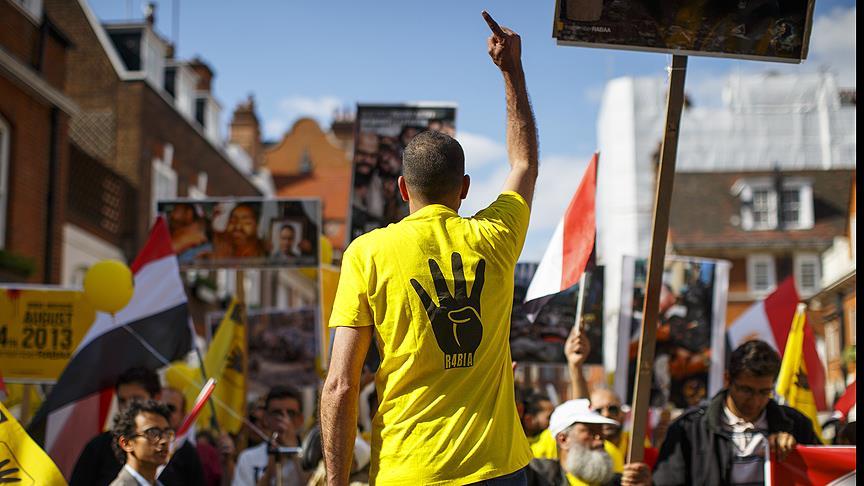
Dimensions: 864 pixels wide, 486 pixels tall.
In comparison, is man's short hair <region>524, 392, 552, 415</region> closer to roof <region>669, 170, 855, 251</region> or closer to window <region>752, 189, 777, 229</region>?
roof <region>669, 170, 855, 251</region>

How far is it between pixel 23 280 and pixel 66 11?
11918 mm

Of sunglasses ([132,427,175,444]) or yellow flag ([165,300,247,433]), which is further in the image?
yellow flag ([165,300,247,433])

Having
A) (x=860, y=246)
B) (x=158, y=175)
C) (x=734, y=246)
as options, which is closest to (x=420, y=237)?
(x=860, y=246)

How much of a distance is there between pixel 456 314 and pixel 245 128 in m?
49.3

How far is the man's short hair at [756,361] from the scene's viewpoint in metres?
5.20

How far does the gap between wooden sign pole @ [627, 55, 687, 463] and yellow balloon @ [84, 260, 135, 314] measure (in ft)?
15.2

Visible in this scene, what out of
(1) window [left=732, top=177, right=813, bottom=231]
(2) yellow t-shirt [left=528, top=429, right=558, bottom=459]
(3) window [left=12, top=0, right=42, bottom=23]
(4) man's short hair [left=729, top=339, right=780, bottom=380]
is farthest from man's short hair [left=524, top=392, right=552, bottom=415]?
(1) window [left=732, top=177, right=813, bottom=231]

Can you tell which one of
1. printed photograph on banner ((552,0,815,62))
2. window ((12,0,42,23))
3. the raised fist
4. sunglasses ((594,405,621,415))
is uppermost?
window ((12,0,42,23))

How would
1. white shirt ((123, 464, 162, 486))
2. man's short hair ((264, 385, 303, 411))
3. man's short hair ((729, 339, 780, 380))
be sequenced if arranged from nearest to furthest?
1. man's short hair ((729, 339, 780, 380))
2. white shirt ((123, 464, 162, 486))
3. man's short hair ((264, 385, 303, 411))

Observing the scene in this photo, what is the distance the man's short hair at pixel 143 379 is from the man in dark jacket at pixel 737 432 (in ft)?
10.9

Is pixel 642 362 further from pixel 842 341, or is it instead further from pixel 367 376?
pixel 842 341

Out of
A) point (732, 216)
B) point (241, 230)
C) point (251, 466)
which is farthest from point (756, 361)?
point (732, 216)

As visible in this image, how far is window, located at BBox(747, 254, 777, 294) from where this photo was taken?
134 ft

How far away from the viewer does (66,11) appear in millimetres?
26641
